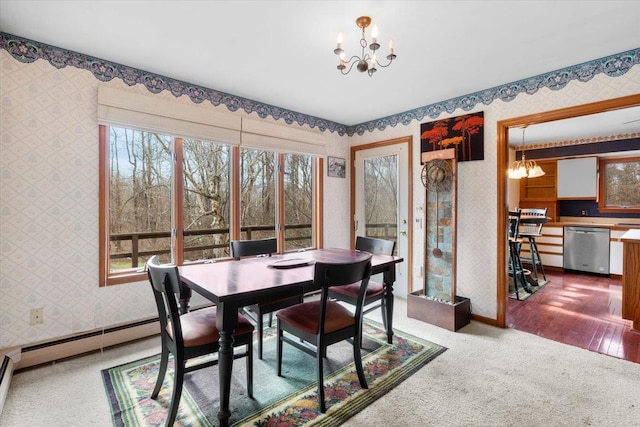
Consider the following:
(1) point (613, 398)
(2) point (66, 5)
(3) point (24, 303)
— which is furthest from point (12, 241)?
(1) point (613, 398)

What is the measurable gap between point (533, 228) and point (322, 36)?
5.37 metres

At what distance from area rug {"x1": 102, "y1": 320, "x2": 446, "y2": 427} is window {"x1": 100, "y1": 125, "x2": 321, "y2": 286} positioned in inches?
40.7

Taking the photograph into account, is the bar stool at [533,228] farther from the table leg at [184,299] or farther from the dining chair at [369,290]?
the table leg at [184,299]

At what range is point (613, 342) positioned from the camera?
9.05 ft

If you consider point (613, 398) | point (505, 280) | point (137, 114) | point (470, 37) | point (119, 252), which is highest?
point (470, 37)

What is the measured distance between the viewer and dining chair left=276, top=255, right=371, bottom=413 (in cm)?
186

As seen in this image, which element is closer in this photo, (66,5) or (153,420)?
(153,420)

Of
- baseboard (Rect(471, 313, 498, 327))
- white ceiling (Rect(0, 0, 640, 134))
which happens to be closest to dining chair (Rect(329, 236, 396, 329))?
baseboard (Rect(471, 313, 498, 327))

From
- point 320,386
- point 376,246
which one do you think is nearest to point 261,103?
point 376,246

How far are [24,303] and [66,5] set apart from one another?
2.09 m

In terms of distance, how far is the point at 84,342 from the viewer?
2.54 metres

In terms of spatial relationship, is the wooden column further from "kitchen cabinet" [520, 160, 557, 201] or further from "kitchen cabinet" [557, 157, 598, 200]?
"kitchen cabinet" [520, 160, 557, 201]

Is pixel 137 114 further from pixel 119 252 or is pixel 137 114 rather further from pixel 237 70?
pixel 119 252

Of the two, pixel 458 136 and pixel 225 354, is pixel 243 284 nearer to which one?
pixel 225 354
